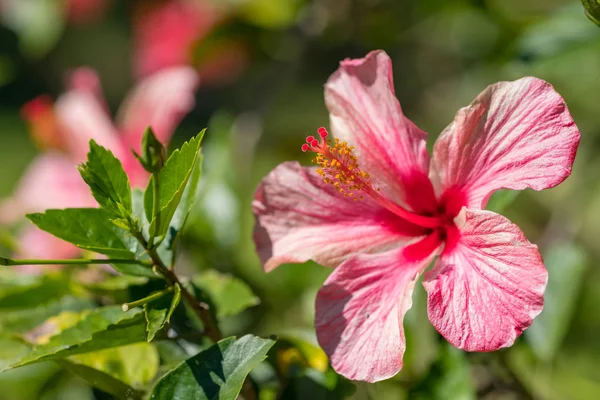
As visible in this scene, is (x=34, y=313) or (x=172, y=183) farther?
(x=34, y=313)

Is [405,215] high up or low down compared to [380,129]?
down

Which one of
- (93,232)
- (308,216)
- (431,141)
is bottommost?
(431,141)

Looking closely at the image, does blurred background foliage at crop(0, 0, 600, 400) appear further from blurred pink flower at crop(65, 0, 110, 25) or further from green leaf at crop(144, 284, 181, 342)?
green leaf at crop(144, 284, 181, 342)

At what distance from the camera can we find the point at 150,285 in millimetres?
1146

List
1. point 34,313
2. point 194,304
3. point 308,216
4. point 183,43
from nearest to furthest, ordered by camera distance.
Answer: point 194,304 → point 308,216 → point 34,313 → point 183,43

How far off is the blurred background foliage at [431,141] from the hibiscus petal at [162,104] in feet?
0.58

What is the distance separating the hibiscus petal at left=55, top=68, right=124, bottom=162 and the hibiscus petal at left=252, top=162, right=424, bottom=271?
0.76 metres

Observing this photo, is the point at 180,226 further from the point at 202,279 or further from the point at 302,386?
the point at 302,386

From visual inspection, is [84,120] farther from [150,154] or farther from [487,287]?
[487,287]

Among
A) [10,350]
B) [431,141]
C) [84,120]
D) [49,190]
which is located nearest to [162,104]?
[84,120]

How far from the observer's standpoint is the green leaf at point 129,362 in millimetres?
1221

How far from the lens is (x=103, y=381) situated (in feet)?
3.75

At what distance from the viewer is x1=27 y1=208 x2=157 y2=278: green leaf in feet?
3.42

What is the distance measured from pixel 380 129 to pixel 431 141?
1.52 meters
